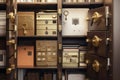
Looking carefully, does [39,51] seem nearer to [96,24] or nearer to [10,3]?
[10,3]

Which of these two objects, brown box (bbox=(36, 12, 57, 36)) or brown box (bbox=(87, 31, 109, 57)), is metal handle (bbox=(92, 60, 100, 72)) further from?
brown box (bbox=(36, 12, 57, 36))

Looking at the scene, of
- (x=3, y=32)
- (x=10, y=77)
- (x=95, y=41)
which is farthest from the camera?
(x=3, y=32)

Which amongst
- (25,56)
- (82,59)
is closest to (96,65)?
(82,59)

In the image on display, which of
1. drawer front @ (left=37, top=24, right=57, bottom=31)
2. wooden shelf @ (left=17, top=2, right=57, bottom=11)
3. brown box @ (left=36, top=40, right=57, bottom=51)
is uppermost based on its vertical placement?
wooden shelf @ (left=17, top=2, right=57, bottom=11)

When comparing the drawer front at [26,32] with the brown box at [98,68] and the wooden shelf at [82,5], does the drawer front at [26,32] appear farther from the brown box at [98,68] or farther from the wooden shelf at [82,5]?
the brown box at [98,68]

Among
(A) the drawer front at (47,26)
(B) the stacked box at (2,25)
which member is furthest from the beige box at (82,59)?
(B) the stacked box at (2,25)

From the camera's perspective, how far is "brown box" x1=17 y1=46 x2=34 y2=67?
275cm

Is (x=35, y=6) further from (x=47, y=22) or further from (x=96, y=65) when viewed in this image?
(x=96, y=65)

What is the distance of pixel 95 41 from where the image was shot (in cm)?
207

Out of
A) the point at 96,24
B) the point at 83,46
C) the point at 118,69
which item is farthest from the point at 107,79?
the point at 83,46

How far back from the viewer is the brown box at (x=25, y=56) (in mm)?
2750

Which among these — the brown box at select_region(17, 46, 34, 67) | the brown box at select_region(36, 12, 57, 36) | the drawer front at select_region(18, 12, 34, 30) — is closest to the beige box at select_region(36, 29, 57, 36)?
the brown box at select_region(36, 12, 57, 36)

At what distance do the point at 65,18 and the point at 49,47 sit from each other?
41 cm

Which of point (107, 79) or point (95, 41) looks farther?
point (95, 41)
